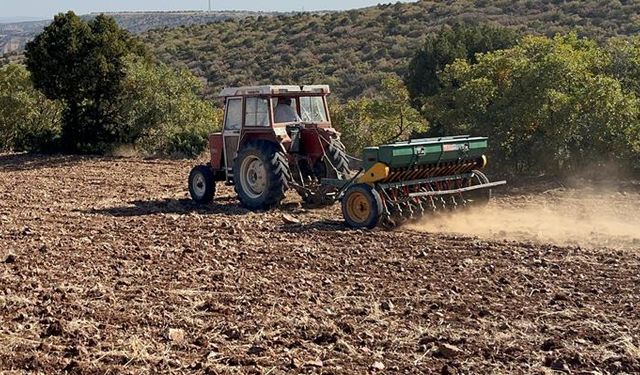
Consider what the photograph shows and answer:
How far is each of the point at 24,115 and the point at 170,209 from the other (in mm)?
13074

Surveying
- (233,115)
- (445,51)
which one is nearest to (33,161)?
(233,115)

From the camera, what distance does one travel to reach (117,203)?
13.4m

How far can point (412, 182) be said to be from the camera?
417 inches

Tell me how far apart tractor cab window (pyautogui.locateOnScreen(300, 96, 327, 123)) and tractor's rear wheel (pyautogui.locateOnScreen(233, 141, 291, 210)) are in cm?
95

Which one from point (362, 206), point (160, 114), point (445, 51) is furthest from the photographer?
point (160, 114)

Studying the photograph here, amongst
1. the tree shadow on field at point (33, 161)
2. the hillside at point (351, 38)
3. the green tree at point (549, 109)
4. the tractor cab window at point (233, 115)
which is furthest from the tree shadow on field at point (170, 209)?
the hillside at point (351, 38)

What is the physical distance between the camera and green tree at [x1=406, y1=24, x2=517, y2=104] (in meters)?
20.9

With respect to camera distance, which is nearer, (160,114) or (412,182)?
(412,182)

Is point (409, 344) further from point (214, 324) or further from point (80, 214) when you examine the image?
point (80, 214)

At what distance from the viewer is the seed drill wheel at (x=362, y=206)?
1004cm

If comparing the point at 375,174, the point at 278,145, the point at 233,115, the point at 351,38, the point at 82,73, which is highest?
the point at 351,38

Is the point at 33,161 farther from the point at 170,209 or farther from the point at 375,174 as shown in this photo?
the point at 375,174

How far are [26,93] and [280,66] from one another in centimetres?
2034

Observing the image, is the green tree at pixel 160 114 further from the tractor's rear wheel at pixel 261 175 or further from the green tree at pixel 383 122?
the tractor's rear wheel at pixel 261 175
